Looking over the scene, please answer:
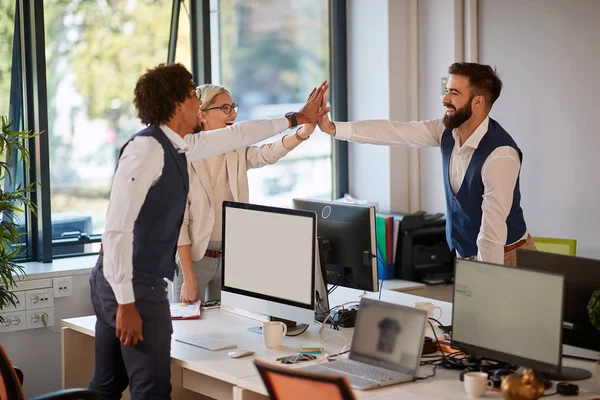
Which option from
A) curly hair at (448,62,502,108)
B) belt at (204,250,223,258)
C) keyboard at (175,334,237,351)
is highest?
curly hair at (448,62,502,108)

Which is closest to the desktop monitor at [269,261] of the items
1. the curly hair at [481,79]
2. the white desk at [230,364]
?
the white desk at [230,364]

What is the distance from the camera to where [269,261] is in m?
3.08

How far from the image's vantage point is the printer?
5023 millimetres

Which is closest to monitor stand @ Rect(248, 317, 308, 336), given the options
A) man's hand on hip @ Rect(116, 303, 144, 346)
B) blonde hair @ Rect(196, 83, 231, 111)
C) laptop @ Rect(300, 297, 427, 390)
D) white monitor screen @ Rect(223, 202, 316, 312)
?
white monitor screen @ Rect(223, 202, 316, 312)

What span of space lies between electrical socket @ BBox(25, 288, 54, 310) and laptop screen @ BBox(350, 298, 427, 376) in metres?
2.12

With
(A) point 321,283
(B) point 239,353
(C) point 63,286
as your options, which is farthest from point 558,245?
(C) point 63,286

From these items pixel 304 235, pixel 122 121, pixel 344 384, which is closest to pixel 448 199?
pixel 304 235

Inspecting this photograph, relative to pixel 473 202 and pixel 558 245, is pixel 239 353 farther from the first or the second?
pixel 558 245

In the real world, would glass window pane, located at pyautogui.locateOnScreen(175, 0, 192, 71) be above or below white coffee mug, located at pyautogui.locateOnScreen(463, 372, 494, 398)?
above

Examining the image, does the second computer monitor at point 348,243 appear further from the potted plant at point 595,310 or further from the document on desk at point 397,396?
the potted plant at point 595,310

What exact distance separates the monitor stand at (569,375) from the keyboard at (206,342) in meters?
1.06

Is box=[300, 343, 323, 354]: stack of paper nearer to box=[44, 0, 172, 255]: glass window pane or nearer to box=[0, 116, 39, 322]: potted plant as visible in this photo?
box=[0, 116, 39, 322]: potted plant

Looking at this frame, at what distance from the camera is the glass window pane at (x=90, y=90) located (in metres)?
4.66

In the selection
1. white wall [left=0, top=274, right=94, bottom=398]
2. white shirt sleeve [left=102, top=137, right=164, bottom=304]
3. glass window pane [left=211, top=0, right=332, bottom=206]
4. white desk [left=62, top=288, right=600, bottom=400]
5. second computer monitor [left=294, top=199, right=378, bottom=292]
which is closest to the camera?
white desk [left=62, top=288, right=600, bottom=400]
